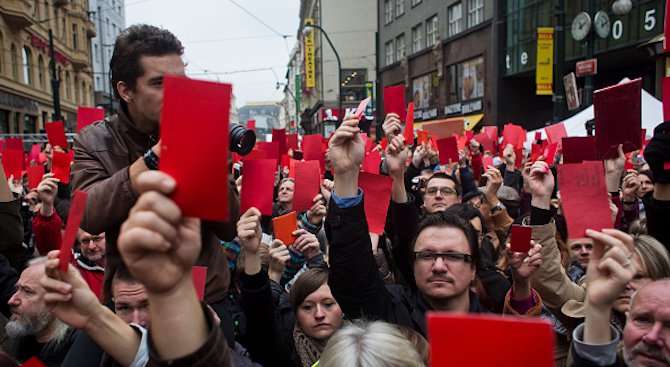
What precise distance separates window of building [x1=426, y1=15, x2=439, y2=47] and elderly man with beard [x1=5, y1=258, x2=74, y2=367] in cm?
2858

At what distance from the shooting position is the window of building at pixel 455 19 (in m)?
27.0

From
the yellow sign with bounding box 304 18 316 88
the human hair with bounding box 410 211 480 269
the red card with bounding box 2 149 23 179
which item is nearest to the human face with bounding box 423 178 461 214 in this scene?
the human hair with bounding box 410 211 480 269

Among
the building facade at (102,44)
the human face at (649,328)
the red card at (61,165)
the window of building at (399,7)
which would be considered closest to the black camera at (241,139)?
the human face at (649,328)

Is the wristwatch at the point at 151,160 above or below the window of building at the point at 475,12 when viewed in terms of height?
below

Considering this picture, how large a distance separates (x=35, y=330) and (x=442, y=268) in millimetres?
2011

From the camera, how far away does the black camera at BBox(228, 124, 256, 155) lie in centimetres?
196

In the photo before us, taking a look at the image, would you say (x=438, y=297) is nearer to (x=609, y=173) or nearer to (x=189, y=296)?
(x=609, y=173)

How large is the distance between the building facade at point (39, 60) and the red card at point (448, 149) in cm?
1880

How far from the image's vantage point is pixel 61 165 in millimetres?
4645

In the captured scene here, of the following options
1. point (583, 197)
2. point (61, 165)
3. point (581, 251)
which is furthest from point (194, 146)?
point (61, 165)

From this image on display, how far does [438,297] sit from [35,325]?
77.7 inches

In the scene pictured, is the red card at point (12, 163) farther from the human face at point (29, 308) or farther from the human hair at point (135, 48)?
the human hair at point (135, 48)

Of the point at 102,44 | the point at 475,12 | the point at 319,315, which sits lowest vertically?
the point at 319,315

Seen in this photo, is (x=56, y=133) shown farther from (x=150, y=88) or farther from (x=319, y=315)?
(x=150, y=88)
